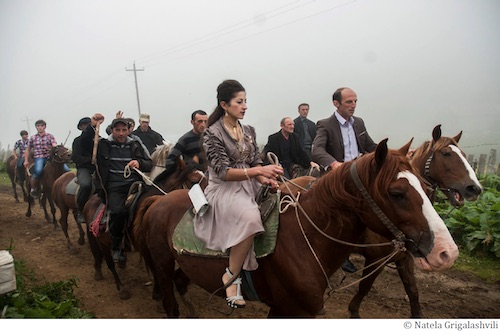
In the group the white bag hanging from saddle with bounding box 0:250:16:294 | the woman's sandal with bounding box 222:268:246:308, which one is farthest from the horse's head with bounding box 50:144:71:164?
the woman's sandal with bounding box 222:268:246:308

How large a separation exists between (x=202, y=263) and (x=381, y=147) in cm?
199

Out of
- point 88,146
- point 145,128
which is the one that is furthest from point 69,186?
point 145,128

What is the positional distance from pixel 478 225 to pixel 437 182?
3.10m

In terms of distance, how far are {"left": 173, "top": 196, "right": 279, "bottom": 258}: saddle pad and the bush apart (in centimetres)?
434

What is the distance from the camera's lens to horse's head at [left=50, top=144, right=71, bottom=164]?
9.78 m

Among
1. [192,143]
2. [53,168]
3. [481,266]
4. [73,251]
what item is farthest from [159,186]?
[53,168]

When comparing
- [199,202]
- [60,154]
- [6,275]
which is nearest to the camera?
[199,202]

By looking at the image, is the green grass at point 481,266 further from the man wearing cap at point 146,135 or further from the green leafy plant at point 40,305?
the man wearing cap at point 146,135

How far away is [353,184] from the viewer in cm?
272

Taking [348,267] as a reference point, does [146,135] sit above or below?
above

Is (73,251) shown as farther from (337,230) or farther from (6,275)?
(337,230)

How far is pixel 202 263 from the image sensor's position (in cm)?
351

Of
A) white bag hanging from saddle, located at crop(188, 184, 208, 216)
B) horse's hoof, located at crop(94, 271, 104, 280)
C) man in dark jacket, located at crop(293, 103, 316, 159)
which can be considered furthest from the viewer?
man in dark jacket, located at crop(293, 103, 316, 159)

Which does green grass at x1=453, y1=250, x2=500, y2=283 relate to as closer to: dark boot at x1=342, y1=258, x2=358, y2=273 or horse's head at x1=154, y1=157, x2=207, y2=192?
dark boot at x1=342, y1=258, x2=358, y2=273
